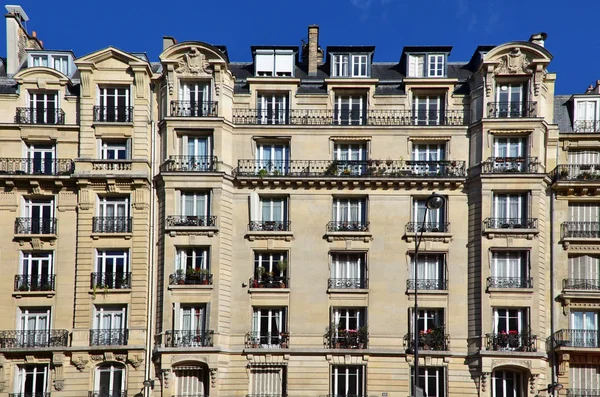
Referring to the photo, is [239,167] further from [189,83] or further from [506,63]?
[506,63]

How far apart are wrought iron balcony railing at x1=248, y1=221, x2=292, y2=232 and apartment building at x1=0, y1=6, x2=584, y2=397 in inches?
3.6

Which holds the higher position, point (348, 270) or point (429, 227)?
point (429, 227)

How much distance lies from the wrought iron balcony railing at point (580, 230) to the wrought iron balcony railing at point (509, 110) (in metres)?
4.97

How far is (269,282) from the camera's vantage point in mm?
34031

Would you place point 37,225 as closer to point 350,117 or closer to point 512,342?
point 350,117

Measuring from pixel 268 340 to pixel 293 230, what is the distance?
4.71 metres

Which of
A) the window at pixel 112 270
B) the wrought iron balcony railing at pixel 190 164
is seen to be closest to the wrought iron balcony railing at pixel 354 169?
the wrought iron balcony railing at pixel 190 164

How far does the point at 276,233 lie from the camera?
34.2 m

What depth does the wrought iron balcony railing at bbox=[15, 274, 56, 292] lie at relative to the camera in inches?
1326

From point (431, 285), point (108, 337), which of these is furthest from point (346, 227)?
point (108, 337)

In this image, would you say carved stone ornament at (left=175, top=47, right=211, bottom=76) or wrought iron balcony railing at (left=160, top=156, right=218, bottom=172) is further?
carved stone ornament at (left=175, top=47, right=211, bottom=76)

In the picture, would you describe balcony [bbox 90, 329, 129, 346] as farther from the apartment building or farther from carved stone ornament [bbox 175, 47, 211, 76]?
carved stone ornament [bbox 175, 47, 211, 76]

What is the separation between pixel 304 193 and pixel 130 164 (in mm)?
7480

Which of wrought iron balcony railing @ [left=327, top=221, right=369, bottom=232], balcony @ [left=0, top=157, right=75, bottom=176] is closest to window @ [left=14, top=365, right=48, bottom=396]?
balcony @ [left=0, top=157, right=75, bottom=176]
